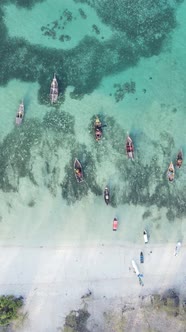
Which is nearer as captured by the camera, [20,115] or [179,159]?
[20,115]

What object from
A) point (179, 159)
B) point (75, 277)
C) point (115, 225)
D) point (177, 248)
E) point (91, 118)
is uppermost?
point (91, 118)

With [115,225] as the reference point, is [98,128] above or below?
above

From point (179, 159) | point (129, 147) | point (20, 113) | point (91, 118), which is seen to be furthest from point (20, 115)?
point (179, 159)

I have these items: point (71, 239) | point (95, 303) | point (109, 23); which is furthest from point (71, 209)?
point (109, 23)

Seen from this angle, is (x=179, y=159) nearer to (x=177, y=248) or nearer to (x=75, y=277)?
(x=177, y=248)

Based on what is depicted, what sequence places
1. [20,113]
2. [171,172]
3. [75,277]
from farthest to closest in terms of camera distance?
[171,172] → [20,113] → [75,277]

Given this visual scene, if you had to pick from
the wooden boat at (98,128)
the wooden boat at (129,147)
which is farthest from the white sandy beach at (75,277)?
the wooden boat at (98,128)
